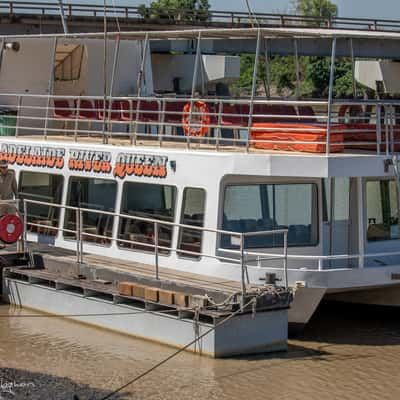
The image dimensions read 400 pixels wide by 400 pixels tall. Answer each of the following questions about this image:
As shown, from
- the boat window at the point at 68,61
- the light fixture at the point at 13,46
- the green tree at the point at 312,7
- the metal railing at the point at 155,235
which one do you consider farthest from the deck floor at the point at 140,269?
the green tree at the point at 312,7

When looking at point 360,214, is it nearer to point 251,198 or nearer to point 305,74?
point 251,198

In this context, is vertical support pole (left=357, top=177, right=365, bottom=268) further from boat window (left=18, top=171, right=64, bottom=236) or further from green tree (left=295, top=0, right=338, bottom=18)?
green tree (left=295, top=0, right=338, bottom=18)

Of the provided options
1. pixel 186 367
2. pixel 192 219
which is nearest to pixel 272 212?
pixel 192 219

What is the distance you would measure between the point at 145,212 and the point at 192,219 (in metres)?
1.17

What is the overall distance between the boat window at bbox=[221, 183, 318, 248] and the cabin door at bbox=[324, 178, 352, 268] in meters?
0.20

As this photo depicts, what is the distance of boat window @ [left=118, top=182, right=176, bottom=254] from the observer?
1762cm

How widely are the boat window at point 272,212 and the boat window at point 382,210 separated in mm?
924

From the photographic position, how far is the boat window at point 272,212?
1678 centimetres

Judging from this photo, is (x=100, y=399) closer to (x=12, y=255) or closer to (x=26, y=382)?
(x=26, y=382)

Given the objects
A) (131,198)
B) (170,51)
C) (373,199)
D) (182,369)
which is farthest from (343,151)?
(170,51)

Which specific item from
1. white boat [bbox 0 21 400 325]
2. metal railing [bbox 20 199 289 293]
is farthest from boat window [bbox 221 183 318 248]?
metal railing [bbox 20 199 289 293]

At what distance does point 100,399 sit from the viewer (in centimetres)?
1309

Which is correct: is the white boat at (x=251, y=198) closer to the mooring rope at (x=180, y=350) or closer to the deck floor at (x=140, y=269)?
the deck floor at (x=140, y=269)

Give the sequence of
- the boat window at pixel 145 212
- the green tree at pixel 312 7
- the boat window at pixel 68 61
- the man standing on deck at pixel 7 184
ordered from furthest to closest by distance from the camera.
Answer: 1. the green tree at pixel 312 7
2. the boat window at pixel 68 61
3. the man standing on deck at pixel 7 184
4. the boat window at pixel 145 212
